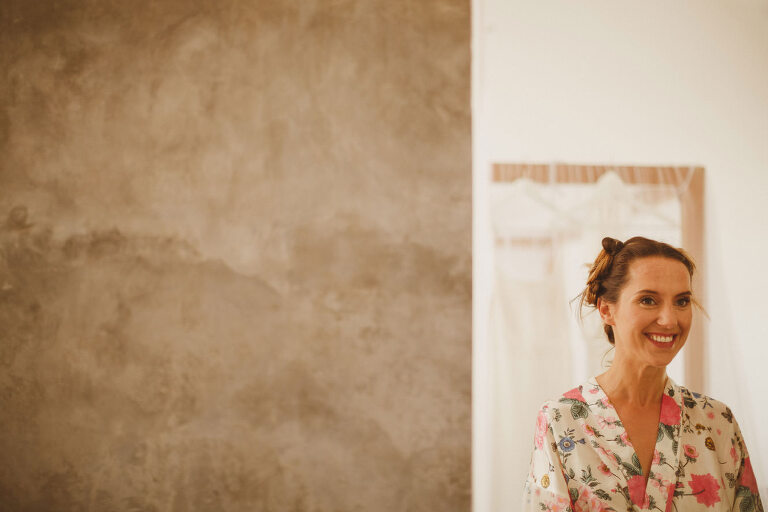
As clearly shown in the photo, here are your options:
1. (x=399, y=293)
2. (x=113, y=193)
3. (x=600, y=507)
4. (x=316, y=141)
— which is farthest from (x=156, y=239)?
(x=600, y=507)

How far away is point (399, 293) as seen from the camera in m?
1.21

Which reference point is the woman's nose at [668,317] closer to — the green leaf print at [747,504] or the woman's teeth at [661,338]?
the woman's teeth at [661,338]

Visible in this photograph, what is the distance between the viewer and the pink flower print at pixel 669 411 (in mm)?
961

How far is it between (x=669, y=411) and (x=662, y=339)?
0.55 ft

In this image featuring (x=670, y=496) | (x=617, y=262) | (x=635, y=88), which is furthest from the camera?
(x=635, y=88)

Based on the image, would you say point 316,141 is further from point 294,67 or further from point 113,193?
point 113,193

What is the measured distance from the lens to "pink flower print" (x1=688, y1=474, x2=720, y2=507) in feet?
2.93

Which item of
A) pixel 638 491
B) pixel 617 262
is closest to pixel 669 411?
pixel 638 491

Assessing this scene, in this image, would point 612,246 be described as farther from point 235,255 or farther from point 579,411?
point 235,255

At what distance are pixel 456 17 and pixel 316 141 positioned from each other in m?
0.50

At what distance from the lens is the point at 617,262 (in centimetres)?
101

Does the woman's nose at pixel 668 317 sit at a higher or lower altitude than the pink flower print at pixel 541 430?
higher

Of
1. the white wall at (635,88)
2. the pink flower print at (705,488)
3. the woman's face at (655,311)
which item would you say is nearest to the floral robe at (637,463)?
the pink flower print at (705,488)

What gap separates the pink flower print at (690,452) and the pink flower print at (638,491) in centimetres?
10
